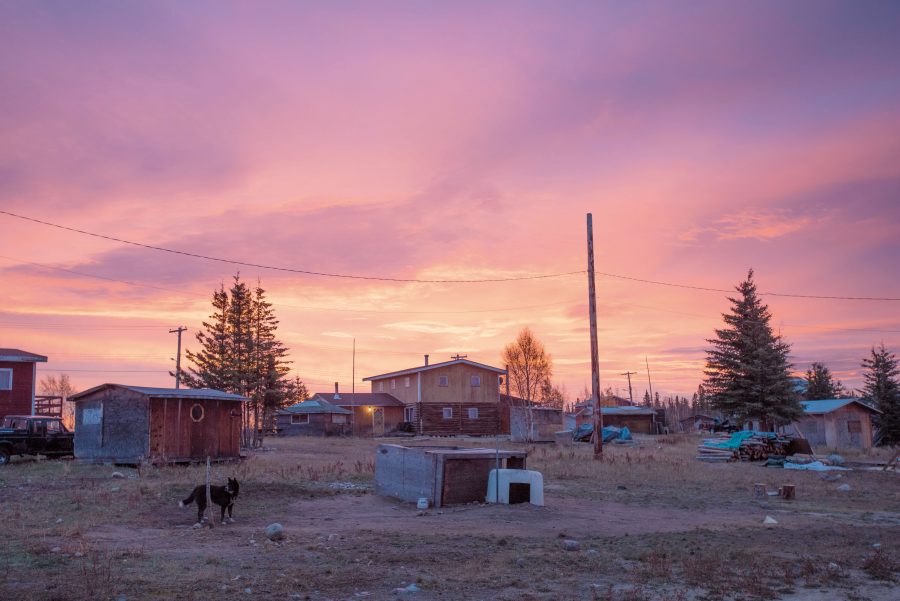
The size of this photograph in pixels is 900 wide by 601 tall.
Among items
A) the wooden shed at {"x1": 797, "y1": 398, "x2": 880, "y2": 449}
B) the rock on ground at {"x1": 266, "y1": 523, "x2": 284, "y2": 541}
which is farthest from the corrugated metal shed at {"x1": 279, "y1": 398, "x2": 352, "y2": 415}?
the rock on ground at {"x1": 266, "y1": 523, "x2": 284, "y2": 541}

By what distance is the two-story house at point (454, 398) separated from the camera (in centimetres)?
6391

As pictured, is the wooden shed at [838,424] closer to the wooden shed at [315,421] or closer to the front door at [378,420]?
the front door at [378,420]

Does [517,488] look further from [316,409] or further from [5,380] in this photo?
[316,409]

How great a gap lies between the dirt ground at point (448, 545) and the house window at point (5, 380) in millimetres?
22111

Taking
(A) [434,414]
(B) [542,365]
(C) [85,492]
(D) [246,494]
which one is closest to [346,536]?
(D) [246,494]

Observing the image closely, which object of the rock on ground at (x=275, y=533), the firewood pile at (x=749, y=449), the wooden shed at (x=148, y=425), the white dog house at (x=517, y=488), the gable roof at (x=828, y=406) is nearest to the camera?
the rock on ground at (x=275, y=533)

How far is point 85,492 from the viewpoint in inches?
712

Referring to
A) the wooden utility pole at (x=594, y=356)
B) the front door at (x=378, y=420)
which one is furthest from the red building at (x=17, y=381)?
the front door at (x=378, y=420)

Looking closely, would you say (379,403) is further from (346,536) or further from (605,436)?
(346,536)

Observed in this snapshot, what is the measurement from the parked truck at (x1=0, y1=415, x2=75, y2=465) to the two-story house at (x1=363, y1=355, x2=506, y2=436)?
36.1 m

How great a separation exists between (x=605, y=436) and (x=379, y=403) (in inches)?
946

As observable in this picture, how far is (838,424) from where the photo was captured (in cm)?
4947

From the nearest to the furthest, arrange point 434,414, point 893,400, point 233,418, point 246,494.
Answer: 1. point 246,494
2. point 233,418
3. point 893,400
4. point 434,414

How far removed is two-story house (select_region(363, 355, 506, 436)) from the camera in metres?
63.9
